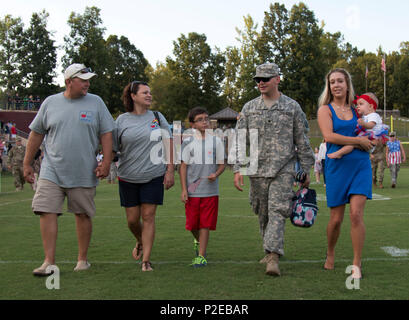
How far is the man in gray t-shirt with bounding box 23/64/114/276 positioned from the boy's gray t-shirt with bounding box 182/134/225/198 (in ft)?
3.14

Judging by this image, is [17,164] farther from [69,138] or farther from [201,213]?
[201,213]

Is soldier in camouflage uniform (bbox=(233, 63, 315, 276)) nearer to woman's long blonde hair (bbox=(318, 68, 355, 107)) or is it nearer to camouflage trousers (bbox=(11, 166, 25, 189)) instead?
woman's long blonde hair (bbox=(318, 68, 355, 107))

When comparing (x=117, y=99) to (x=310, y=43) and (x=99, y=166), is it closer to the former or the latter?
(x=310, y=43)

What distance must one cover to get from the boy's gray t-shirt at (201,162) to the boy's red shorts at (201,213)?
0.07 m

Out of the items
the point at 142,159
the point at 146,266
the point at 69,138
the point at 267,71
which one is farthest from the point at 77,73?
the point at 146,266

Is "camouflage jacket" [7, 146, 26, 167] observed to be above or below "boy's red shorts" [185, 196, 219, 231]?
above

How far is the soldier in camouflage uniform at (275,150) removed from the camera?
5.52 meters

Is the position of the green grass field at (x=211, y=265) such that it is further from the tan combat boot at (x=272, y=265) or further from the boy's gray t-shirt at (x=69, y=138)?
the boy's gray t-shirt at (x=69, y=138)

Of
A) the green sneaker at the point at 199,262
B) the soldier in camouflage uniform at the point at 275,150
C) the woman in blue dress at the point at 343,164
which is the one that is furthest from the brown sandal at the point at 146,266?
the woman in blue dress at the point at 343,164

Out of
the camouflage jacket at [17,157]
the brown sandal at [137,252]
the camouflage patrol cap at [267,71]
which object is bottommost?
the brown sandal at [137,252]

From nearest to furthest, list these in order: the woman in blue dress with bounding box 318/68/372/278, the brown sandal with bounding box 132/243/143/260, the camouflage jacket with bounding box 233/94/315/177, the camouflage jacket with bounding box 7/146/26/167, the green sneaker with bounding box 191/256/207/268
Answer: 1. the woman in blue dress with bounding box 318/68/372/278
2. the camouflage jacket with bounding box 233/94/315/177
3. the green sneaker with bounding box 191/256/207/268
4. the brown sandal with bounding box 132/243/143/260
5. the camouflage jacket with bounding box 7/146/26/167

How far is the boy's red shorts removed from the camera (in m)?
5.98

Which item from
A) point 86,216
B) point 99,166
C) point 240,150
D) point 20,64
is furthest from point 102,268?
point 20,64

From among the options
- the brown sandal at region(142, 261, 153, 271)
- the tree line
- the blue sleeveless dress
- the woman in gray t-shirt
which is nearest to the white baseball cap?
the woman in gray t-shirt
